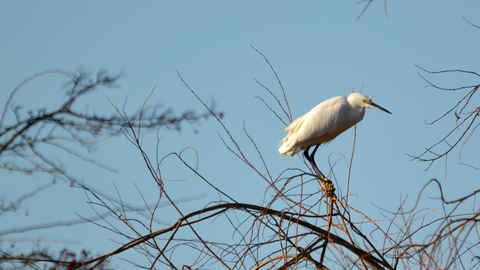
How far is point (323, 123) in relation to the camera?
556 centimetres

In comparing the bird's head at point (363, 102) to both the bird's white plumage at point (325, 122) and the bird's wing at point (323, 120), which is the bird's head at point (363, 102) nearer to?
the bird's white plumage at point (325, 122)

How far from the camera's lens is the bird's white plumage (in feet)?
18.2

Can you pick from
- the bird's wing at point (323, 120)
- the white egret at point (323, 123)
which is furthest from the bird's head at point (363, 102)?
the bird's wing at point (323, 120)

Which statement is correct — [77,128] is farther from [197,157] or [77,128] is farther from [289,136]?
[289,136]

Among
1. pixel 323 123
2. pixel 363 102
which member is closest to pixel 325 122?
pixel 323 123

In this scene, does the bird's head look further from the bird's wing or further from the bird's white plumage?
the bird's wing

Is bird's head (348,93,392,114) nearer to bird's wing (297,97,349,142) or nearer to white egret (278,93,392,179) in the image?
white egret (278,93,392,179)

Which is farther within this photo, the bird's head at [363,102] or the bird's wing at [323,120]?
the bird's head at [363,102]

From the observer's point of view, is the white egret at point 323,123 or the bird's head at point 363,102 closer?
the white egret at point 323,123

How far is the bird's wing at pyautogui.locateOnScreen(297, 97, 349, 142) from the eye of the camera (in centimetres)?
554

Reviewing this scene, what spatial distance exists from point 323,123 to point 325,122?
3cm

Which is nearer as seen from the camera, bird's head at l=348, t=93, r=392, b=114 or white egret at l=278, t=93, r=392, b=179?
white egret at l=278, t=93, r=392, b=179

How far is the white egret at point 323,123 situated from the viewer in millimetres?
5559

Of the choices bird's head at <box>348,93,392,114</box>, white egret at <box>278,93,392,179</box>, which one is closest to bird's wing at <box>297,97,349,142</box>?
white egret at <box>278,93,392,179</box>
